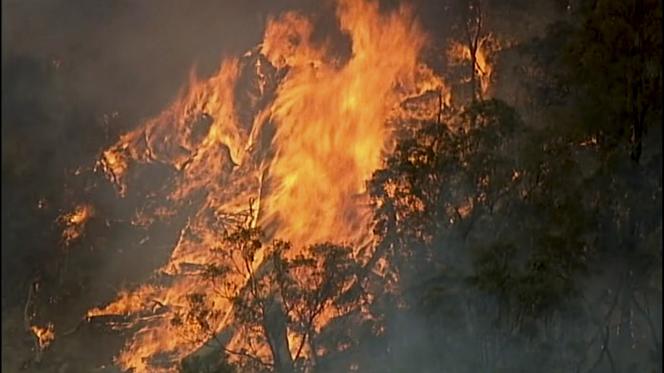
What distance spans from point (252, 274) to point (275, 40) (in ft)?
3.85

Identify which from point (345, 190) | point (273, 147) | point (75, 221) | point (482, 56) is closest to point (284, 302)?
point (345, 190)

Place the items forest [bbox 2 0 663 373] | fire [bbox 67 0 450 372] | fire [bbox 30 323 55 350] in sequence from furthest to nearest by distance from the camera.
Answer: fire [bbox 67 0 450 372] → fire [bbox 30 323 55 350] → forest [bbox 2 0 663 373]

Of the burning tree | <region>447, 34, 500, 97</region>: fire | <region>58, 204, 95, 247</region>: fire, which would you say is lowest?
the burning tree

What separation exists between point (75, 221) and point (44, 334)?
0.55 metres

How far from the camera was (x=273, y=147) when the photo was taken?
4.76 meters

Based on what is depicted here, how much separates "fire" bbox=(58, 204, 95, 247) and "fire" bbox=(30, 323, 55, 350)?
41 centimetres

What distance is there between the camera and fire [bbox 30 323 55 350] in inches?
169

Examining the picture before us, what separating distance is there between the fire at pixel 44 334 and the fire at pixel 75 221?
0.41 meters

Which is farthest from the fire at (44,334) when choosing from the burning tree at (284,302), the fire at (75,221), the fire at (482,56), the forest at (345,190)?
the fire at (482,56)

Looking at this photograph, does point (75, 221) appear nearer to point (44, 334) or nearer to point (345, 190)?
point (44, 334)

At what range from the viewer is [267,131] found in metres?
4.79

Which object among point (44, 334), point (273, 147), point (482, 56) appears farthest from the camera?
point (273, 147)

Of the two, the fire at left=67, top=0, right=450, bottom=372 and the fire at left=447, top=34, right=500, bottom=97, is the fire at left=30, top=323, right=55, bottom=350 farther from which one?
the fire at left=447, top=34, right=500, bottom=97

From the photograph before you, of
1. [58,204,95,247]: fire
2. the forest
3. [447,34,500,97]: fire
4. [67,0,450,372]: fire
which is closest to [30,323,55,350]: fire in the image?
the forest
